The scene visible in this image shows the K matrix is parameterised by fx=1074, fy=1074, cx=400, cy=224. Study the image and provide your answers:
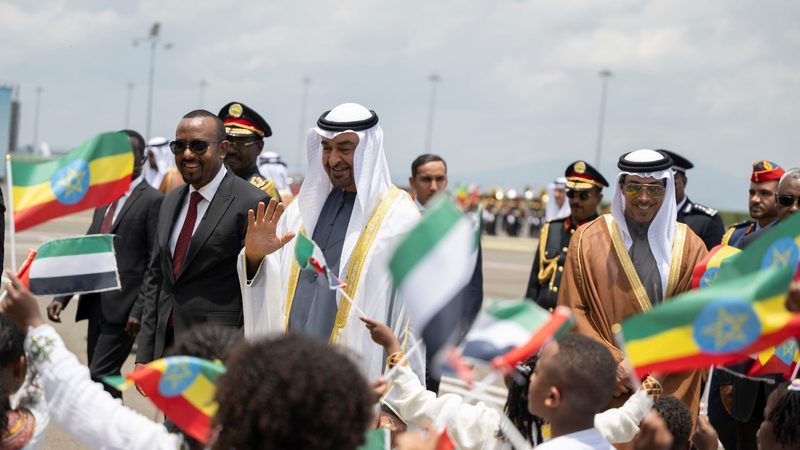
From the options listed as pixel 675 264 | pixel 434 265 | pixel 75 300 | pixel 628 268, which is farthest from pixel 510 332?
pixel 75 300

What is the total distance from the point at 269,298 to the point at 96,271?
3.91 feet

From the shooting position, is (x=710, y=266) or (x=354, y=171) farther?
(x=354, y=171)

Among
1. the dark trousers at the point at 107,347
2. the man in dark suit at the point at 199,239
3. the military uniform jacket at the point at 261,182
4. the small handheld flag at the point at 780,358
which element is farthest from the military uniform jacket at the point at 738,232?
the dark trousers at the point at 107,347

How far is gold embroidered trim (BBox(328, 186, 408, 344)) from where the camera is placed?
522cm

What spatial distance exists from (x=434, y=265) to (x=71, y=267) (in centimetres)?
185

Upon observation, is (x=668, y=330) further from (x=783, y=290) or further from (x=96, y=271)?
(x=96, y=271)

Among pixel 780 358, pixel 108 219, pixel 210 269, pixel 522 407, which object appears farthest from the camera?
pixel 108 219

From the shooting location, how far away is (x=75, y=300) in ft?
47.8

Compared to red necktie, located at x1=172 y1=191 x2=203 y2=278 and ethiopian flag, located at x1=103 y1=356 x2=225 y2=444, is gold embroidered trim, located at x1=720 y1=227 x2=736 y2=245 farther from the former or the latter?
ethiopian flag, located at x1=103 y1=356 x2=225 y2=444

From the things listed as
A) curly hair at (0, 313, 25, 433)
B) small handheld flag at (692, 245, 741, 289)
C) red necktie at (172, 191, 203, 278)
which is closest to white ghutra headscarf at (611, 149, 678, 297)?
small handheld flag at (692, 245, 741, 289)

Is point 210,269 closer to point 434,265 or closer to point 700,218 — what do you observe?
point 434,265

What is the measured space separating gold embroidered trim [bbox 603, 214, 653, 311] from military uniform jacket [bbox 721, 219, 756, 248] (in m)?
1.54

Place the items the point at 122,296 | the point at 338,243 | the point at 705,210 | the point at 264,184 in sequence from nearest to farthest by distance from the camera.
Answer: the point at 338,243 < the point at 122,296 < the point at 264,184 < the point at 705,210

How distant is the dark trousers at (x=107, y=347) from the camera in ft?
23.6
